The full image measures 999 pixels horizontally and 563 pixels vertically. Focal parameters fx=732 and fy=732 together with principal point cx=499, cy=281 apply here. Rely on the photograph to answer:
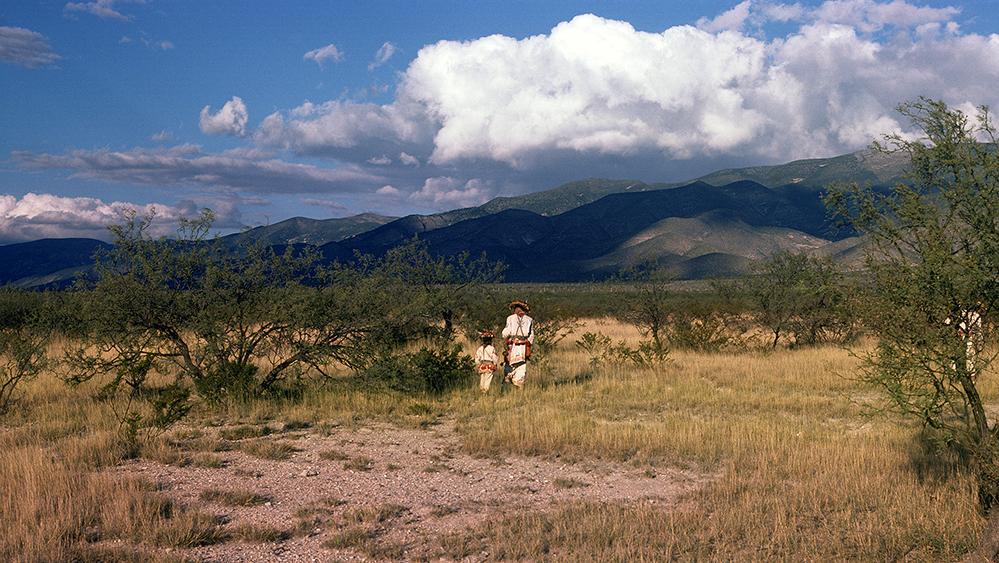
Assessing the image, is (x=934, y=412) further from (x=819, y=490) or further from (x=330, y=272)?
(x=330, y=272)

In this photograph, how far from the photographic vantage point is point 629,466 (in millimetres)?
8898

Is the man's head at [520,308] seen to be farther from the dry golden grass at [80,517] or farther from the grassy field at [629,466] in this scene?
the dry golden grass at [80,517]

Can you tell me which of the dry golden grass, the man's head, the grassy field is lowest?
the grassy field

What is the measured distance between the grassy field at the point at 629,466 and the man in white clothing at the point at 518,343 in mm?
430

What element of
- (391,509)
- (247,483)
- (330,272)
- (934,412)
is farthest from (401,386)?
(934,412)

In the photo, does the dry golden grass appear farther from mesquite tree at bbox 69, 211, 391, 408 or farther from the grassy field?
mesquite tree at bbox 69, 211, 391, 408

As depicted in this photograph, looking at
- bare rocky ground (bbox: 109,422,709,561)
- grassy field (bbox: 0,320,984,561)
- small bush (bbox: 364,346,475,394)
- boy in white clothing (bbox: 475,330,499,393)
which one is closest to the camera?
grassy field (bbox: 0,320,984,561)

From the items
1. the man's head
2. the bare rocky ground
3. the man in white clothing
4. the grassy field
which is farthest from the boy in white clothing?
the bare rocky ground

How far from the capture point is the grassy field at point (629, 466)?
596 cm

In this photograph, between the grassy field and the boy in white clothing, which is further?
the boy in white clothing

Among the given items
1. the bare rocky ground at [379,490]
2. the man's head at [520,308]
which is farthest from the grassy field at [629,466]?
the man's head at [520,308]

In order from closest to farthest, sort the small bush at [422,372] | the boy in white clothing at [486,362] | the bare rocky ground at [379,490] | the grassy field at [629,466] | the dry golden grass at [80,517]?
1. the dry golden grass at [80,517]
2. the grassy field at [629,466]
3. the bare rocky ground at [379,490]
4. the small bush at [422,372]
5. the boy in white clothing at [486,362]

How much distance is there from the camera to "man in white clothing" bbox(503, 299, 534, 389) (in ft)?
45.9

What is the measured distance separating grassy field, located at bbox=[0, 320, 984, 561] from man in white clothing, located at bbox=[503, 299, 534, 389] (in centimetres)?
43
